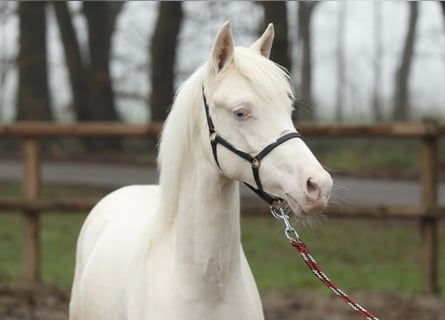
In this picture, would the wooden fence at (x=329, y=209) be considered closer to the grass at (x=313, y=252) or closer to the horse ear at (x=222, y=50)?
the grass at (x=313, y=252)

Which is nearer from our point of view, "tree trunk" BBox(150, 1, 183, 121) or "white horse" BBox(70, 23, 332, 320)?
"white horse" BBox(70, 23, 332, 320)

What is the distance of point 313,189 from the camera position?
9.21 ft

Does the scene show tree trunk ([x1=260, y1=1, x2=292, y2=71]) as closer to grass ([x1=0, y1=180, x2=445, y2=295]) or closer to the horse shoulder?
grass ([x1=0, y1=180, x2=445, y2=295])

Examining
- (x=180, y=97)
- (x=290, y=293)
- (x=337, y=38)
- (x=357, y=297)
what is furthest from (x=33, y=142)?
(x=337, y=38)

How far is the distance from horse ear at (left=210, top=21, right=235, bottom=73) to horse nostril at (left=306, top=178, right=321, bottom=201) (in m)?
0.64

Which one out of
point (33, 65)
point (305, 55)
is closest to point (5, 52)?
point (33, 65)

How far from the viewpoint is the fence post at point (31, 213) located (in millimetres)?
8267

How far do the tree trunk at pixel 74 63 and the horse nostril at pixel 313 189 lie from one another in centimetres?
1615

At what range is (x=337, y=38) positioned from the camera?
2377 cm

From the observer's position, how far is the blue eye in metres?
3.06

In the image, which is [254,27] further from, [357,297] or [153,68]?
[357,297]

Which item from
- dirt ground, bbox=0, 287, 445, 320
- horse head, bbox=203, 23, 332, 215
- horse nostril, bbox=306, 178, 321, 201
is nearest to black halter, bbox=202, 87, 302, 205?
horse head, bbox=203, 23, 332, 215

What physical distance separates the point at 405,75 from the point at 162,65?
7.49 meters

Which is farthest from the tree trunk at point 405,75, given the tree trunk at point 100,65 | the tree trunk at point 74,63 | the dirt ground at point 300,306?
the dirt ground at point 300,306
